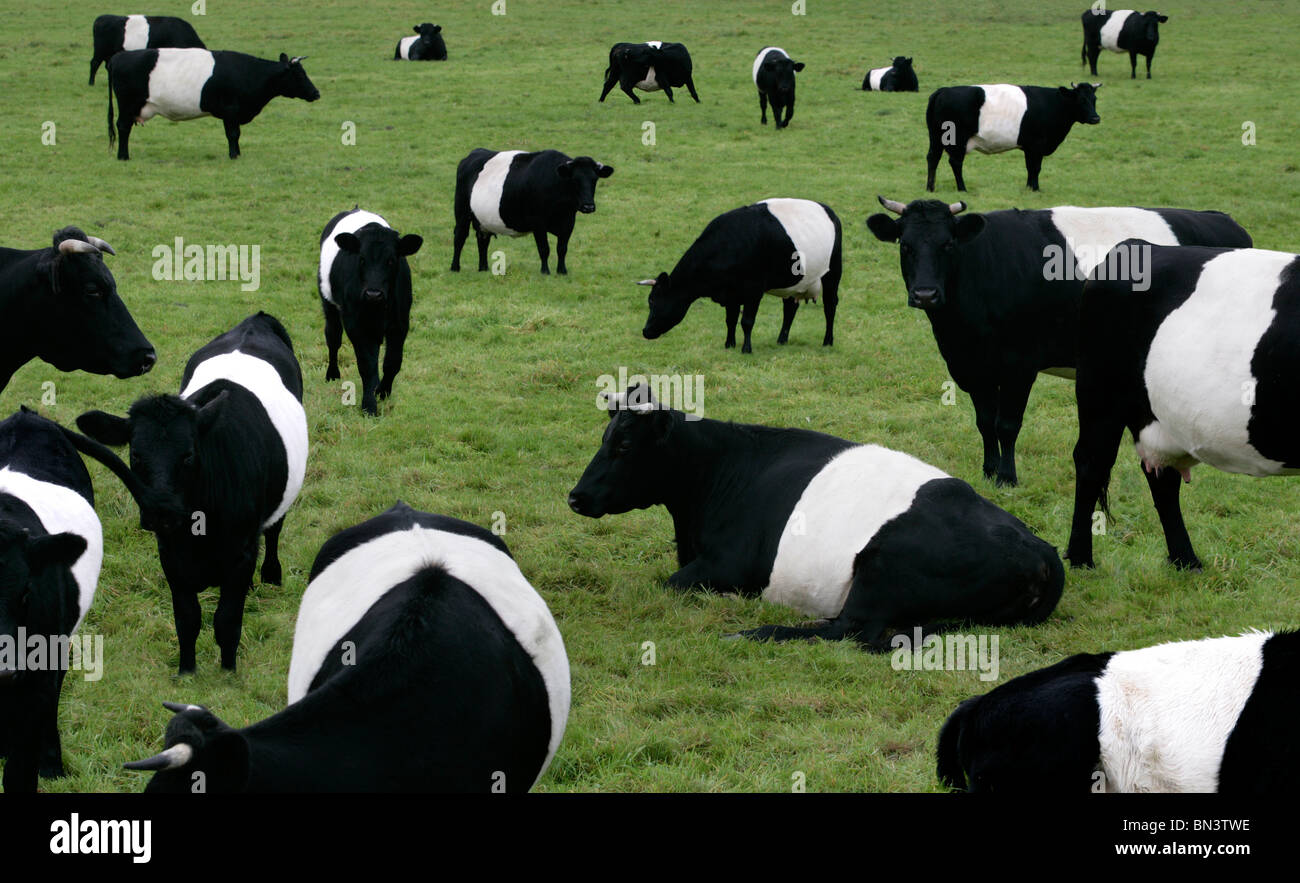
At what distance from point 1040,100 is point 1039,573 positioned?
15.1 metres

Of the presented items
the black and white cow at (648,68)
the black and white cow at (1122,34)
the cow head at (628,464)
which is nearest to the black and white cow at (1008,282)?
the cow head at (628,464)

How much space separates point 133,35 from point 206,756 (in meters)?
26.3

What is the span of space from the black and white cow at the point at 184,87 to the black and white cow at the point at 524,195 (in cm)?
742

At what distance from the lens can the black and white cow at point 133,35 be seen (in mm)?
25703

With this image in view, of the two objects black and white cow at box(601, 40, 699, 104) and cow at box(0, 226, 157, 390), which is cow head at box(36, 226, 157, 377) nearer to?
cow at box(0, 226, 157, 390)

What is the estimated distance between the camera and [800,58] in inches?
1232

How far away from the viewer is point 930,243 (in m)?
9.00

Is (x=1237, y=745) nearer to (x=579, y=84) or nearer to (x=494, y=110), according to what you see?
(x=494, y=110)

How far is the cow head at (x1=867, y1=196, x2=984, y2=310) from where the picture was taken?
884cm

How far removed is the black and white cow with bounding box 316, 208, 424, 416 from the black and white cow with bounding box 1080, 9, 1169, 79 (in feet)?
75.6

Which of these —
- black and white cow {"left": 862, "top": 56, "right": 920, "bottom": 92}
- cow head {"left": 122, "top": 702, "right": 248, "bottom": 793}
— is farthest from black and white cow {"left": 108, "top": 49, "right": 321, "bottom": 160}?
cow head {"left": 122, "top": 702, "right": 248, "bottom": 793}

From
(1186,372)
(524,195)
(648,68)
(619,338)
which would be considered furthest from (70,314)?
(648,68)

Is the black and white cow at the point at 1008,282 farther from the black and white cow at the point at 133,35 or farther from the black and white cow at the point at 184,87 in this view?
the black and white cow at the point at 133,35
